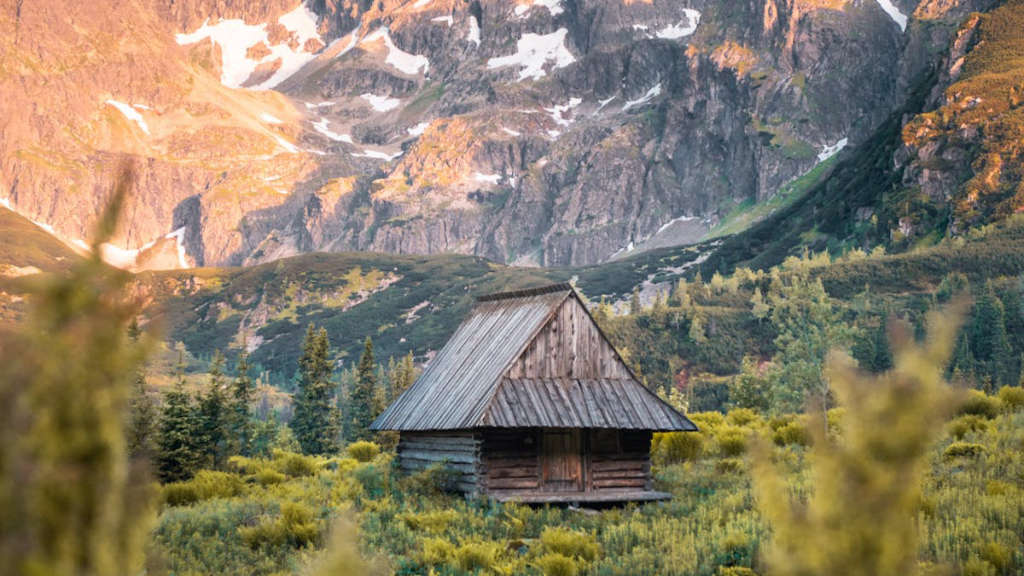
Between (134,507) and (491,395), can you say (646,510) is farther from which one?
(134,507)

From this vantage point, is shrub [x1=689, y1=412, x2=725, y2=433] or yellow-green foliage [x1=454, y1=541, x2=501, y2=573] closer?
yellow-green foliage [x1=454, y1=541, x2=501, y2=573]

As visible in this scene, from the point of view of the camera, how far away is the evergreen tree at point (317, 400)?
Result: 216ft

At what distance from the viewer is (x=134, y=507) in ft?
9.57

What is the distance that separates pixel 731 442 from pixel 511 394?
867 centimetres

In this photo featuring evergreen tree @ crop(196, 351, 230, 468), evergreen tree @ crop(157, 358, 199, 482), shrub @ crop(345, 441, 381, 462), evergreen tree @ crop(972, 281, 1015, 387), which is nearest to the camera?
evergreen tree @ crop(157, 358, 199, 482)

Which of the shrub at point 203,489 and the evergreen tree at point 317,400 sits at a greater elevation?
the evergreen tree at point 317,400

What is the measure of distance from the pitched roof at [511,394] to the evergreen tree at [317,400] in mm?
36523

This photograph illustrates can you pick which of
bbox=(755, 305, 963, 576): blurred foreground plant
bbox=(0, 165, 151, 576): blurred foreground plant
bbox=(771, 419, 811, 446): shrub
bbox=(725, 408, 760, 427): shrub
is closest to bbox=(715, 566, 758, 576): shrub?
bbox=(755, 305, 963, 576): blurred foreground plant

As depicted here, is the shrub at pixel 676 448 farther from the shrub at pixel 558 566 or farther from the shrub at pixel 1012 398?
the shrub at pixel 558 566

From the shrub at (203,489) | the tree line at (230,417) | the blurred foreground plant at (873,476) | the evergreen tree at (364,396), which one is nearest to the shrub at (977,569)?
the blurred foreground plant at (873,476)

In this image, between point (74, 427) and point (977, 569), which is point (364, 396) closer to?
point (977, 569)

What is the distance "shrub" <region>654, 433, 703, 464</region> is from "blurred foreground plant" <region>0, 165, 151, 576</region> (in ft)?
96.8

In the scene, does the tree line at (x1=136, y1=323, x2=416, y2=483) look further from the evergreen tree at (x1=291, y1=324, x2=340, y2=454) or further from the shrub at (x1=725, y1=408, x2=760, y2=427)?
the shrub at (x1=725, y1=408, x2=760, y2=427)

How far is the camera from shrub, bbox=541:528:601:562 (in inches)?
656
